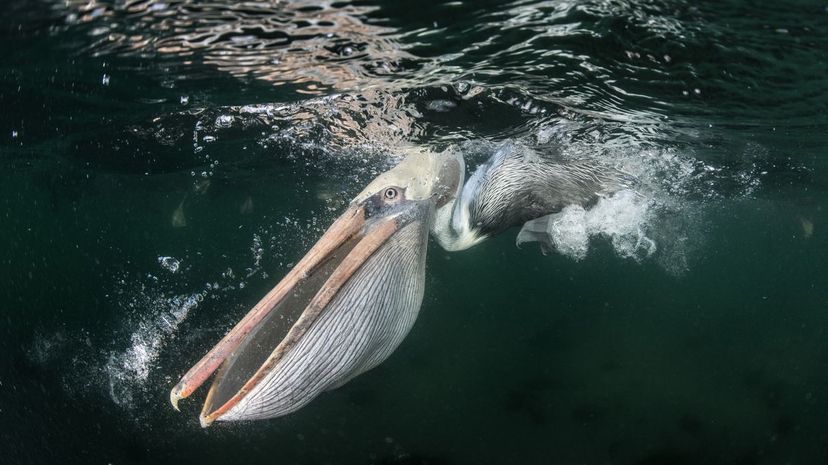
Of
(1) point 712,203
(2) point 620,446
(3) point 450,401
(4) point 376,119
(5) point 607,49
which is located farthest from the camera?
(1) point 712,203

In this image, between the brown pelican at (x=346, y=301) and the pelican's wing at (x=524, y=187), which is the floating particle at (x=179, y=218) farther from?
the brown pelican at (x=346, y=301)

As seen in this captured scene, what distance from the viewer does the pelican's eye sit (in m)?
4.95

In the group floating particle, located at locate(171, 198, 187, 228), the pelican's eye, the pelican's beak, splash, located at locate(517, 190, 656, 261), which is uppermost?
the pelican's eye

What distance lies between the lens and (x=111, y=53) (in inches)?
193

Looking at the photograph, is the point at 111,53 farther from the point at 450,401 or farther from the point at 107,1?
the point at 450,401

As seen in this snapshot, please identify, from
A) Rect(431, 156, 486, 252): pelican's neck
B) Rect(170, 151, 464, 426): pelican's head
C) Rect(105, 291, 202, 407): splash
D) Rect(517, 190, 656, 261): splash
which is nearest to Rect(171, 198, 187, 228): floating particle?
Rect(105, 291, 202, 407): splash

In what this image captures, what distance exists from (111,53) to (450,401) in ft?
42.5

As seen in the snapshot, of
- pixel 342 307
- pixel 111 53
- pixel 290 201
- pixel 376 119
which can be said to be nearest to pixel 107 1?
pixel 111 53

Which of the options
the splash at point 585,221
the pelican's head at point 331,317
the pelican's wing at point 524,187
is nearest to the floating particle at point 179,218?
the splash at point 585,221

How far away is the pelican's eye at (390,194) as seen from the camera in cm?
495

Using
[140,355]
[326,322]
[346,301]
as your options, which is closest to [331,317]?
[326,322]

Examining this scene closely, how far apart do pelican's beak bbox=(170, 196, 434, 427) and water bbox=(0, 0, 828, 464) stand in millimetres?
1787

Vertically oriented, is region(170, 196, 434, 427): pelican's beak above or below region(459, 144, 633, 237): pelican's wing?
above

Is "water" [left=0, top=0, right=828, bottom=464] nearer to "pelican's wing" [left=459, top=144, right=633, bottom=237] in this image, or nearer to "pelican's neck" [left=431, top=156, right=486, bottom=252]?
"pelican's wing" [left=459, top=144, right=633, bottom=237]
